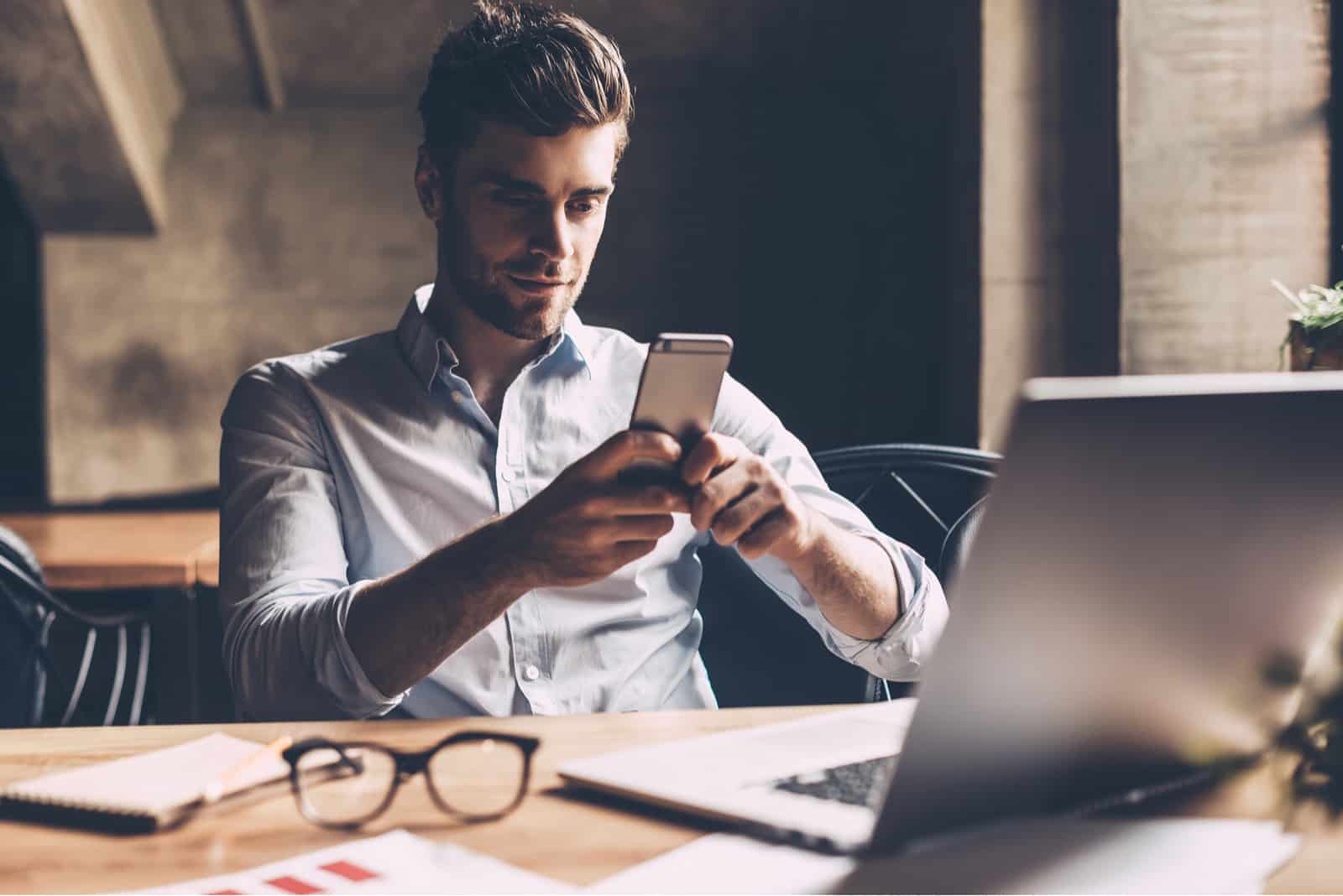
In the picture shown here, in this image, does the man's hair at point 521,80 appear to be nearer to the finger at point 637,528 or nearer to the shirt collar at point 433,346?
the shirt collar at point 433,346

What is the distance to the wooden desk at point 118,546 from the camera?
2854mm

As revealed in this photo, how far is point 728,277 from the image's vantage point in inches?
203

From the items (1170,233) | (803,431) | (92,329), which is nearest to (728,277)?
(803,431)

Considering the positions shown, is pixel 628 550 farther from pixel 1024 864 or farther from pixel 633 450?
pixel 1024 864

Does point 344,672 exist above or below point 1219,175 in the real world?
below

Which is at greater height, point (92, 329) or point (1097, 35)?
point (1097, 35)

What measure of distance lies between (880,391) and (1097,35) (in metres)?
1.94

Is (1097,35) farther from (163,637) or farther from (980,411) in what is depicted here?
(163,637)

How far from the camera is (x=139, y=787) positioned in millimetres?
889

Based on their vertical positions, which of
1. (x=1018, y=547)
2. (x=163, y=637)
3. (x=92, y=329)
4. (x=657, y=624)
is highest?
(x=92, y=329)

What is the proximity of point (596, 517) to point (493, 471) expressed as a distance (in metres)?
0.53

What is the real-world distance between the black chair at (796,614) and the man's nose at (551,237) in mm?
475

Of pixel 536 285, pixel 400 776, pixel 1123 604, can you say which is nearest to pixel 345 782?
pixel 400 776

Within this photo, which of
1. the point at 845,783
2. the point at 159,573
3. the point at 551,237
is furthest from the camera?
the point at 159,573
